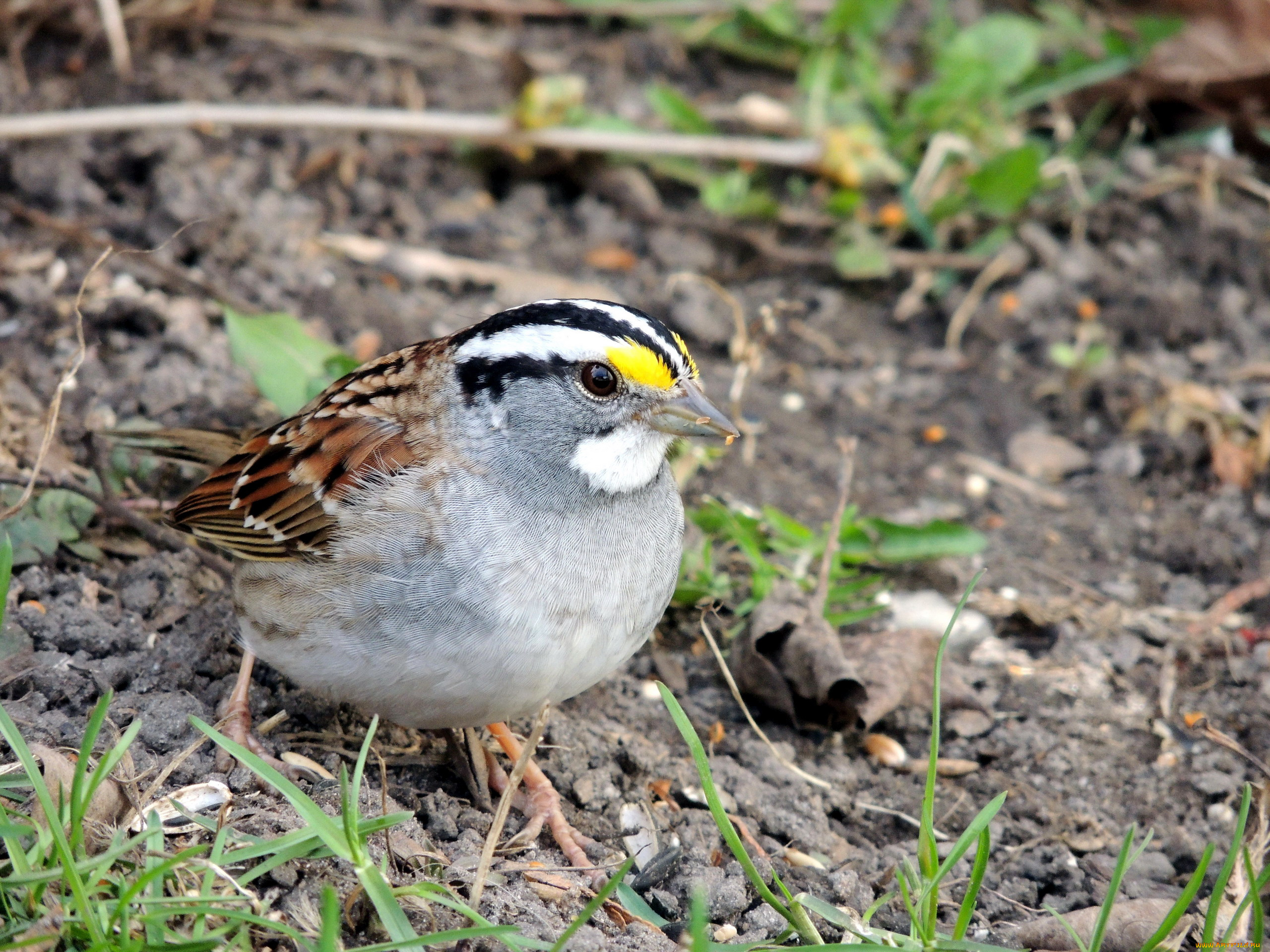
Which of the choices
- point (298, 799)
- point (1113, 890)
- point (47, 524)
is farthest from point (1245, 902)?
point (47, 524)

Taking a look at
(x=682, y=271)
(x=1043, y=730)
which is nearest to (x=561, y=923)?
(x=1043, y=730)

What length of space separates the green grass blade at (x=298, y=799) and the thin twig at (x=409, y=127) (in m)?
3.54

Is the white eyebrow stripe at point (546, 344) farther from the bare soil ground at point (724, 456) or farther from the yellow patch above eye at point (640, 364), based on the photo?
the bare soil ground at point (724, 456)

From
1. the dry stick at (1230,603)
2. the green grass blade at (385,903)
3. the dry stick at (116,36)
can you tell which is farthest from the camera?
A: the dry stick at (116,36)

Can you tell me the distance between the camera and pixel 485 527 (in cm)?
332

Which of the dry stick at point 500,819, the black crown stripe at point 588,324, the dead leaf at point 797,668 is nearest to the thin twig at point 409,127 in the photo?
the black crown stripe at point 588,324

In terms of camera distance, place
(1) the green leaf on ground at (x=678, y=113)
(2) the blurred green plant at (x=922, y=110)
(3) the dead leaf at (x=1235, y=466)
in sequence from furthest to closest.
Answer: (1) the green leaf on ground at (x=678, y=113) < (2) the blurred green plant at (x=922, y=110) < (3) the dead leaf at (x=1235, y=466)

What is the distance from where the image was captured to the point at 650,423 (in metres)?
3.52

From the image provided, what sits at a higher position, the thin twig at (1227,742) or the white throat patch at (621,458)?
the white throat patch at (621,458)

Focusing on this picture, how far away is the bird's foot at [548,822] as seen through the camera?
3.43 m

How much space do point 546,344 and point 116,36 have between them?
12.1 feet

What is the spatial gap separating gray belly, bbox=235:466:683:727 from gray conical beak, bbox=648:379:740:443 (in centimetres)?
20

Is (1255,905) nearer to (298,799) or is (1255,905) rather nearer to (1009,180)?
(298,799)

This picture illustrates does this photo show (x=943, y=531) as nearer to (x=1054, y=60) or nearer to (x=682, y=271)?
(x=682, y=271)
